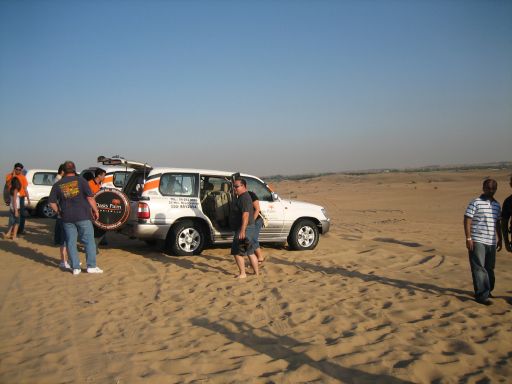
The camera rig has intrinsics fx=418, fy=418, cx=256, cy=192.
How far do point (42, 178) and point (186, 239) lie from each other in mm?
9793

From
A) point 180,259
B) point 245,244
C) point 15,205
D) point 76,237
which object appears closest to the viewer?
point 245,244

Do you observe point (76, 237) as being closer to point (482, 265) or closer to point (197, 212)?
point (197, 212)

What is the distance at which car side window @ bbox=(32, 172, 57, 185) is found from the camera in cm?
1545

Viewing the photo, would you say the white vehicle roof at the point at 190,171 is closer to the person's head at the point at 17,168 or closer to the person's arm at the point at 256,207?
the person's arm at the point at 256,207

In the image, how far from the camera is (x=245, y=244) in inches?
267

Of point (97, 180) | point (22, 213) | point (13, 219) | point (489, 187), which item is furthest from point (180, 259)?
point (489, 187)

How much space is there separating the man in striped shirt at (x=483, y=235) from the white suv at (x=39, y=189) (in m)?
14.2

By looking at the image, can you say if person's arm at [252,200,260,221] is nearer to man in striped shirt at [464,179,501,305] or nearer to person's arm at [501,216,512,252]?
man in striped shirt at [464,179,501,305]

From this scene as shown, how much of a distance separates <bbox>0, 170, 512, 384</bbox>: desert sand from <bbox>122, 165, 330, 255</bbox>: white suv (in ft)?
1.53

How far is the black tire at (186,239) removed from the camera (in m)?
8.24

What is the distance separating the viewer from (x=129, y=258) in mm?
8500

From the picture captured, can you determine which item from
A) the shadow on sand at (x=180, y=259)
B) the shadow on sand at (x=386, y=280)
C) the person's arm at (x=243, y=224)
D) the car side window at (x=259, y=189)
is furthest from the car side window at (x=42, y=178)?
the person's arm at (x=243, y=224)

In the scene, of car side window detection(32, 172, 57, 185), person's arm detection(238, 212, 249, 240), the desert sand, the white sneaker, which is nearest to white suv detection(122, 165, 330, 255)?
the desert sand

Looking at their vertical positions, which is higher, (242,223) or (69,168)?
(69,168)
